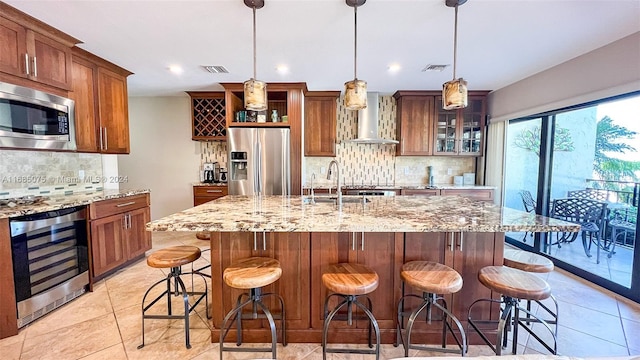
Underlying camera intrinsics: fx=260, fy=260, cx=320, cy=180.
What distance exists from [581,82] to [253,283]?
3.98 meters

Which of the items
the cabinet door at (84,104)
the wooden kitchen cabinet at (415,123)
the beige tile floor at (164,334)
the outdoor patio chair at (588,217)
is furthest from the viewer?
the wooden kitchen cabinet at (415,123)

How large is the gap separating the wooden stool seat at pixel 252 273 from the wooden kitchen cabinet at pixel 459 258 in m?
0.96

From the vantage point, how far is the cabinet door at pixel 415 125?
4500 millimetres

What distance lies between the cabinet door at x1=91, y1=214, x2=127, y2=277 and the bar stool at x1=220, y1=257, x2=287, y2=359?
1877 mm

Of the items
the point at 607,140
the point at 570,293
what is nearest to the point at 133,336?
the point at 570,293

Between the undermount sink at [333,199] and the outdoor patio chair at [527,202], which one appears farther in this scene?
the outdoor patio chair at [527,202]

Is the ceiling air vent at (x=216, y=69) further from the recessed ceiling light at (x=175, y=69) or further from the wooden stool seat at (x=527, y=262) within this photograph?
the wooden stool seat at (x=527, y=262)

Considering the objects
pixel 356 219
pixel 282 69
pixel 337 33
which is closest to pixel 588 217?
pixel 356 219

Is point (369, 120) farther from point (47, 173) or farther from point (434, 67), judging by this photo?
point (47, 173)

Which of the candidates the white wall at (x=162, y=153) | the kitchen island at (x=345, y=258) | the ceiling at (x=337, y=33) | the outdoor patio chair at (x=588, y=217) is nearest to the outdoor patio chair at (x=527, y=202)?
the outdoor patio chair at (x=588, y=217)

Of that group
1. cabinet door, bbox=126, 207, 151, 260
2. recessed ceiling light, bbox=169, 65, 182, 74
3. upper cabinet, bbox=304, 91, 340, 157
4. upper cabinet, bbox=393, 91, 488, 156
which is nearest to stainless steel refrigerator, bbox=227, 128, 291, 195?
upper cabinet, bbox=304, 91, 340, 157

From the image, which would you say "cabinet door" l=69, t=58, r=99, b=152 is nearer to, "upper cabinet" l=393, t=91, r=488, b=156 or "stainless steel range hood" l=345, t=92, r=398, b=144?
"stainless steel range hood" l=345, t=92, r=398, b=144

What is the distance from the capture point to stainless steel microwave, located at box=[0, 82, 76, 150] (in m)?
2.13

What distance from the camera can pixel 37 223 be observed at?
6.95 ft
